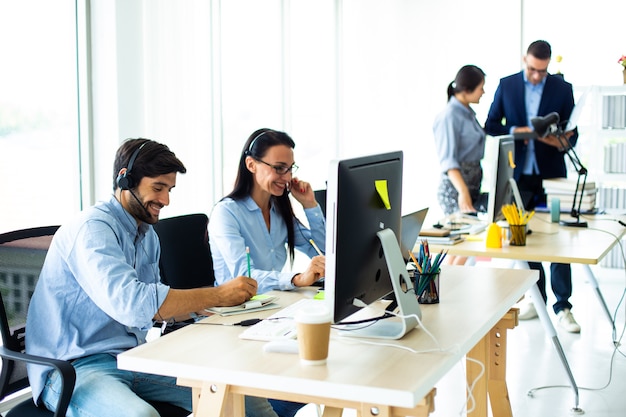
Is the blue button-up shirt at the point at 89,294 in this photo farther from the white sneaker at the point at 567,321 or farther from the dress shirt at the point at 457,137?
the white sneaker at the point at 567,321

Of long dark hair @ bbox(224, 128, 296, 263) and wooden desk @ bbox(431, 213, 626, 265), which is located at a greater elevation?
long dark hair @ bbox(224, 128, 296, 263)

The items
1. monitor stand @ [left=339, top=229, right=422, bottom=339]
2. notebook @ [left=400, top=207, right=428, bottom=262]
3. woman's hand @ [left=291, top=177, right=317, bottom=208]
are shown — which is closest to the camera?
monitor stand @ [left=339, top=229, right=422, bottom=339]

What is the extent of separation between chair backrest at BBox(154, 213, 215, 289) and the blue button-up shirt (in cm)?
43

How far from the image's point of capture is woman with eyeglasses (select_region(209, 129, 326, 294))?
270 cm

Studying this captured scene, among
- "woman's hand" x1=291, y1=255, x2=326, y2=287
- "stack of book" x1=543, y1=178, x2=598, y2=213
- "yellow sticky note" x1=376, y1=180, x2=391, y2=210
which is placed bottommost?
"woman's hand" x1=291, y1=255, x2=326, y2=287

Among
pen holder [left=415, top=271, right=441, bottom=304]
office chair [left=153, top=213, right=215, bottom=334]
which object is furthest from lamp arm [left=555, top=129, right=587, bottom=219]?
office chair [left=153, top=213, right=215, bottom=334]

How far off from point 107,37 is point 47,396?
2027mm

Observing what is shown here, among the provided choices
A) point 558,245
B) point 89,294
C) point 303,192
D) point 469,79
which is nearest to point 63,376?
point 89,294

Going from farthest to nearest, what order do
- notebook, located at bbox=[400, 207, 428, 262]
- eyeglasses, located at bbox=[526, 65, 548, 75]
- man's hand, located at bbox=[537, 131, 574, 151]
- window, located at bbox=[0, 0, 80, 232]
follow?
eyeglasses, located at bbox=[526, 65, 548, 75]
man's hand, located at bbox=[537, 131, 574, 151]
window, located at bbox=[0, 0, 80, 232]
notebook, located at bbox=[400, 207, 428, 262]

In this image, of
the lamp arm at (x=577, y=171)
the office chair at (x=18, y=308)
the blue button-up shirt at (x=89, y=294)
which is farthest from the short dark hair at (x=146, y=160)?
the lamp arm at (x=577, y=171)

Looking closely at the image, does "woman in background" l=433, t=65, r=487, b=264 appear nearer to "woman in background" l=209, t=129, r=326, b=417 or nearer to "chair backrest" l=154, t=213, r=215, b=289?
"woman in background" l=209, t=129, r=326, b=417

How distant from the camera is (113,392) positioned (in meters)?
2.12

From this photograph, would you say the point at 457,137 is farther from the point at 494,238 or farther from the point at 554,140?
the point at 494,238

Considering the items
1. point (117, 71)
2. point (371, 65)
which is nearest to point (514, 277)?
point (117, 71)
